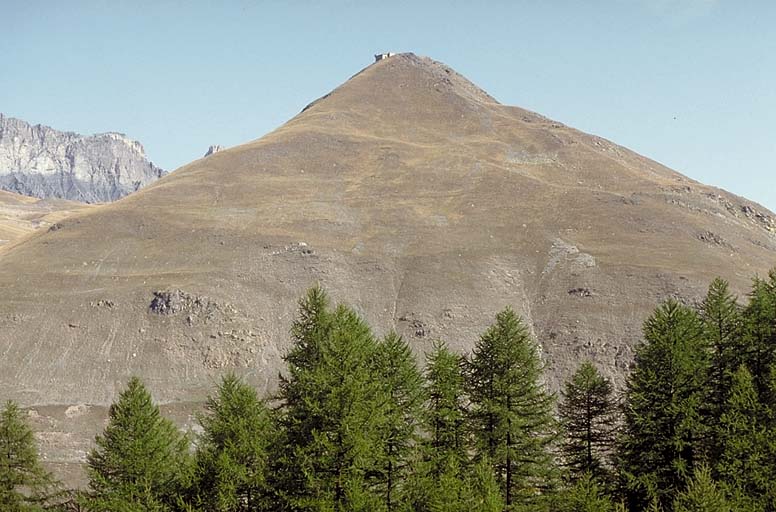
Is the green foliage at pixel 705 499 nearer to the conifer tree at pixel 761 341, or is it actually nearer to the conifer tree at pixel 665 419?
the conifer tree at pixel 665 419

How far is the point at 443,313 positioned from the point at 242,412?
56148 millimetres

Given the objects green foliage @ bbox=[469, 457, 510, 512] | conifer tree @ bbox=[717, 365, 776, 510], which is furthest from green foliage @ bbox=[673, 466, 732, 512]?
green foliage @ bbox=[469, 457, 510, 512]

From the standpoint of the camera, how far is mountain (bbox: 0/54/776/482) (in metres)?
76.6

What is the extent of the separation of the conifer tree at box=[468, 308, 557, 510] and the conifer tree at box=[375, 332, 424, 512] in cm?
304

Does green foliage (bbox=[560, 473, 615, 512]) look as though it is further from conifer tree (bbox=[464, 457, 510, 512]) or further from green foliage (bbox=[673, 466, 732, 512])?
conifer tree (bbox=[464, 457, 510, 512])

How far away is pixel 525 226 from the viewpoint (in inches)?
4299

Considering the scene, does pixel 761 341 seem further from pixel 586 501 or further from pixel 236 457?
pixel 236 457

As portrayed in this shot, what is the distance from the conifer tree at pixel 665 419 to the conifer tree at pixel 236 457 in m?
17.4

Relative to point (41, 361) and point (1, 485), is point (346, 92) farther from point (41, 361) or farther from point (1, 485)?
point (1, 485)

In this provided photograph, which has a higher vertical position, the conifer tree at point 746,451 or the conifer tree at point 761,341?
the conifer tree at point 761,341

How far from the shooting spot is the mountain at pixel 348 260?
7656cm

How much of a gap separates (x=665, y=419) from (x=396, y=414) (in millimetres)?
12746

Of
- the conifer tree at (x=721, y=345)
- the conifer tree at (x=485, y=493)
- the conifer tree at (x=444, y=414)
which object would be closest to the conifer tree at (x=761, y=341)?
the conifer tree at (x=721, y=345)

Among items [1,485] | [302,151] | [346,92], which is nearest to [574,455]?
[1,485]
